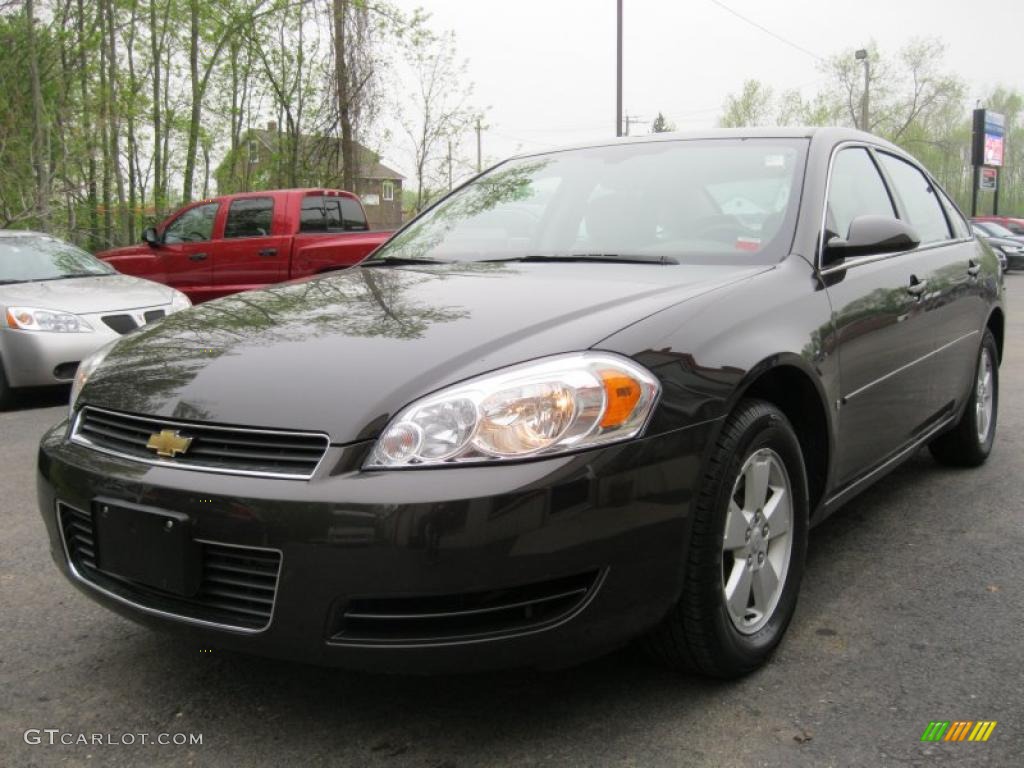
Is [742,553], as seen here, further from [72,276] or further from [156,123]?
[156,123]

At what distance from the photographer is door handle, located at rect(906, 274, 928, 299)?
3.39 metres

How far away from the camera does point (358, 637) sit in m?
1.92

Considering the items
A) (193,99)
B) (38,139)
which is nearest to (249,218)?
(38,139)

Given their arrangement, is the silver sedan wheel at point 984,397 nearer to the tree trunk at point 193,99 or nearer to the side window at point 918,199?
the side window at point 918,199

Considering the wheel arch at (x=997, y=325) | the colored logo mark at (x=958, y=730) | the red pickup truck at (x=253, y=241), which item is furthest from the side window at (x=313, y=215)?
the colored logo mark at (x=958, y=730)

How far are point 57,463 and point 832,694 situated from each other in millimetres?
1997

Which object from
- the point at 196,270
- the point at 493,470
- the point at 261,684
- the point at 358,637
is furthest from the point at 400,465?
the point at 196,270

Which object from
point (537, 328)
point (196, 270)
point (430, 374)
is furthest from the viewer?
point (196, 270)

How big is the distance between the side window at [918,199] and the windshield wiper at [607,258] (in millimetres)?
1441

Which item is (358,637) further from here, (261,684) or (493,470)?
(261,684)

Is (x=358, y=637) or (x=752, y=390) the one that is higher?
(x=752, y=390)

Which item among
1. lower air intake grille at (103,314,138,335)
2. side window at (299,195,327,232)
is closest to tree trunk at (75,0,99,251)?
side window at (299,195,327,232)

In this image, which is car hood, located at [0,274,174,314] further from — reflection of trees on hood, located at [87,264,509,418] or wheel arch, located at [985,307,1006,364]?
wheel arch, located at [985,307,1006,364]

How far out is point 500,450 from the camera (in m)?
1.92
